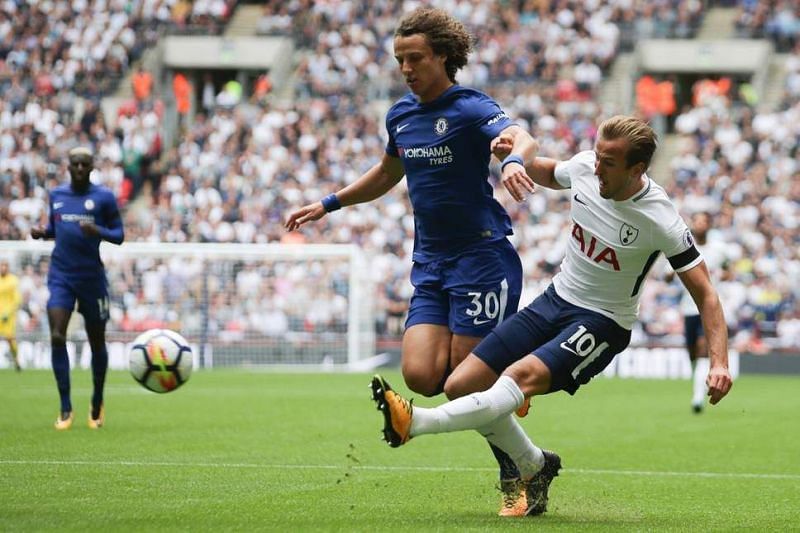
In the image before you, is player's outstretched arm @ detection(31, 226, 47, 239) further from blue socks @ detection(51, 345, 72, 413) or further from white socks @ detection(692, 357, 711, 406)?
white socks @ detection(692, 357, 711, 406)

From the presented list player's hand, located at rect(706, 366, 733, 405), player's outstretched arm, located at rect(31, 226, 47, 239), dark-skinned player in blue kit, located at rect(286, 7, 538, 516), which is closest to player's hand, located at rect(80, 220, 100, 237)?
player's outstretched arm, located at rect(31, 226, 47, 239)

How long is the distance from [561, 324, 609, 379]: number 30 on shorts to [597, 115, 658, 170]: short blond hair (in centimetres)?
93

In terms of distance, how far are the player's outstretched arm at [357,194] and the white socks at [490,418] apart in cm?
177

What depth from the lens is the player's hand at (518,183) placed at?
6801mm

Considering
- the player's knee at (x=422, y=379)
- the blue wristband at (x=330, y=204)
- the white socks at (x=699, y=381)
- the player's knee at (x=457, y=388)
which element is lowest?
the white socks at (x=699, y=381)

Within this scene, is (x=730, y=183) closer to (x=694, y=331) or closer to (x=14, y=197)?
(x=694, y=331)

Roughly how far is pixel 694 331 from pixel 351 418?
4286mm

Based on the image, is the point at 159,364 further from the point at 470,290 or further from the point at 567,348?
the point at 567,348

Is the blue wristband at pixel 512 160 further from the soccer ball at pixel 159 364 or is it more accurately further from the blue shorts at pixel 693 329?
the blue shorts at pixel 693 329

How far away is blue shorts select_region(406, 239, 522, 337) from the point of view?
8047 mm

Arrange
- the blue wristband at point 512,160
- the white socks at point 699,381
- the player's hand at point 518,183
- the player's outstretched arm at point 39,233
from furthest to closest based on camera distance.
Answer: the white socks at point 699,381
the player's outstretched arm at point 39,233
the blue wristband at point 512,160
the player's hand at point 518,183

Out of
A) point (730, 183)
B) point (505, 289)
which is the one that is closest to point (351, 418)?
point (505, 289)

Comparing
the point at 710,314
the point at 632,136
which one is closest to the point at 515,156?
the point at 632,136

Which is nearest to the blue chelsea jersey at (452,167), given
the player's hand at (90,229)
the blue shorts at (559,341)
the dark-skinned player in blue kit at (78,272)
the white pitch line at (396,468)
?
the blue shorts at (559,341)
